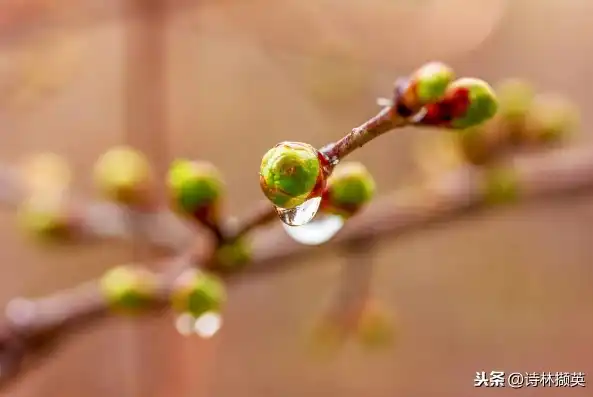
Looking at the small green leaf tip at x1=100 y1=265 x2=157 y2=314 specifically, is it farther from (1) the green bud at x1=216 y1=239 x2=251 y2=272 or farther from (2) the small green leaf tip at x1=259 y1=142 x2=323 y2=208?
(2) the small green leaf tip at x1=259 y1=142 x2=323 y2=208

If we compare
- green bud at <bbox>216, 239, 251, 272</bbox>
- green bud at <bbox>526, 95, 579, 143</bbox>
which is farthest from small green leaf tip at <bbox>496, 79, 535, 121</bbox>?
green bud at <bbox>216, 239, 251, 272</bbox>

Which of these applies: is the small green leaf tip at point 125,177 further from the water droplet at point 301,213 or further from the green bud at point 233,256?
the water droplet at point 301,213

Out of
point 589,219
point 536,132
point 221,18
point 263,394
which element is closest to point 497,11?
point 589,219

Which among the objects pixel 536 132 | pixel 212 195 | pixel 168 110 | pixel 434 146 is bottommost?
pixel 212 195

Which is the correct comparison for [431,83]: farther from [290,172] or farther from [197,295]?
[197,295]

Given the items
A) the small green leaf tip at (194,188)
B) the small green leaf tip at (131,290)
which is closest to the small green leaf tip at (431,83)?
the small green leaf tip at (194,188)

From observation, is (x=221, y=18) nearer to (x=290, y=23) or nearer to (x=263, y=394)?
(x=290, y=23)

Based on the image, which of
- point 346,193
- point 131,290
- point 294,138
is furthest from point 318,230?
point 294,138
